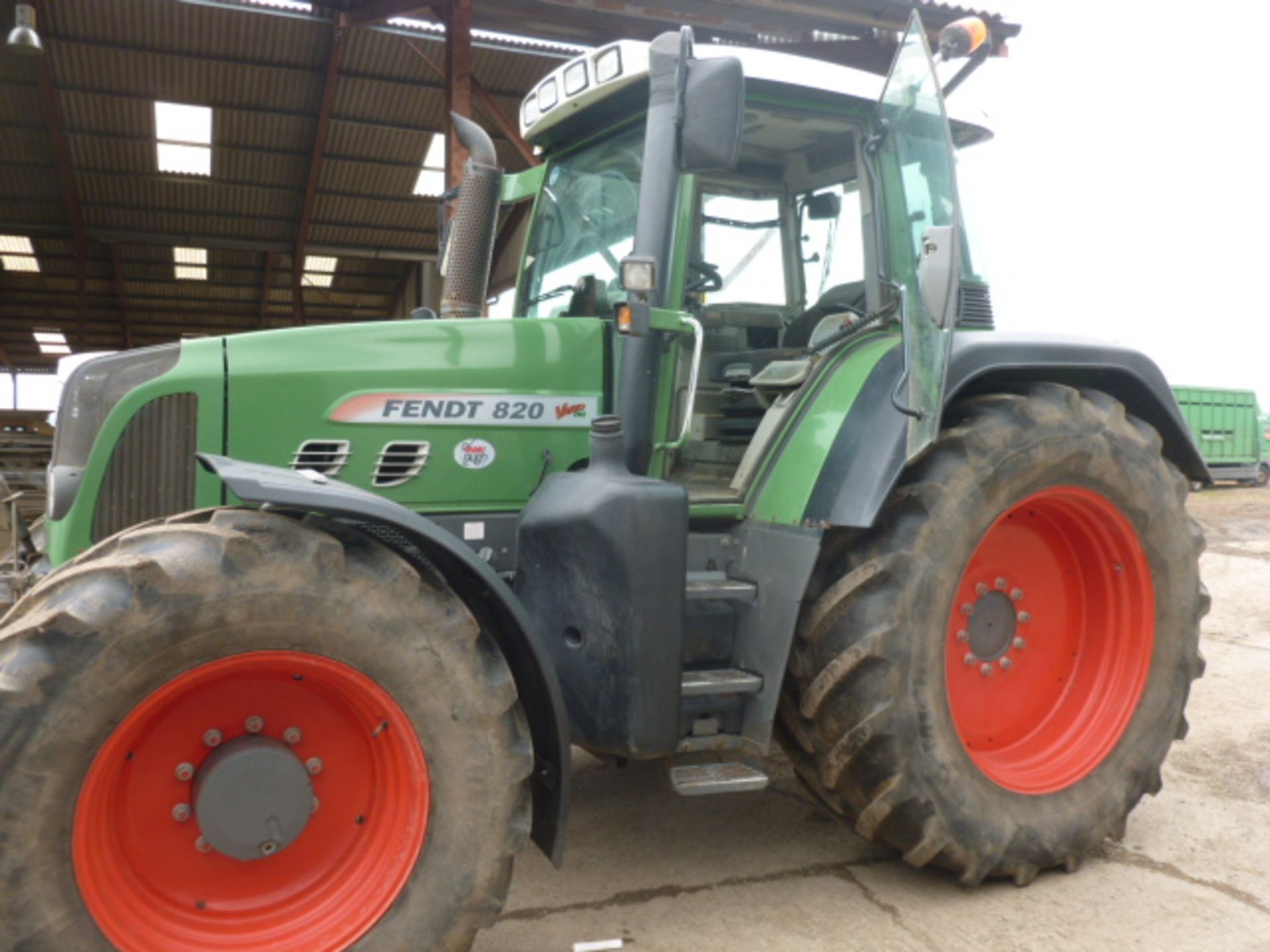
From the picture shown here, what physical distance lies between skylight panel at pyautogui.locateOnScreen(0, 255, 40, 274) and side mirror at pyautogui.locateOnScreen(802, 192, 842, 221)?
20847 mm

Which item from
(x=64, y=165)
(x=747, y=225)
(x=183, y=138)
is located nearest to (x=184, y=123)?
(x=183, y=138)

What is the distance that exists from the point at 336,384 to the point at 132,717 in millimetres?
1130

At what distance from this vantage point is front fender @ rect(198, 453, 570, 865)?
233 cm

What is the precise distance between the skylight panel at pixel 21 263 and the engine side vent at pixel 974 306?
21264mm

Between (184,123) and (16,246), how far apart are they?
24.1ft

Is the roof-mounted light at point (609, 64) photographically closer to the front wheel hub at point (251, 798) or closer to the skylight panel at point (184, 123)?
the front wheel hub at point (251, 798)

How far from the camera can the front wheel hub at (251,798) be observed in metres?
2.26

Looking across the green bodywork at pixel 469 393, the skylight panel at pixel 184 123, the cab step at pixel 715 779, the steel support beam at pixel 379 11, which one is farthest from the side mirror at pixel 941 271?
the skylight panel at pixel 184 123

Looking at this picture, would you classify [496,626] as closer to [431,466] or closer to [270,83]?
[431,466]

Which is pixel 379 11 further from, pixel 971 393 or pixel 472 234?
pixel 971 393

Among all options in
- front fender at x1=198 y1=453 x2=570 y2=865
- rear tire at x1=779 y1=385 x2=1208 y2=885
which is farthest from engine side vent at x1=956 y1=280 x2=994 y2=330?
front fender at x1=198 y1=453 x2=570 y2=865

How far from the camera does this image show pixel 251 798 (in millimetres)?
2281

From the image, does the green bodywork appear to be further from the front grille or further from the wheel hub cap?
the wheel hub cap

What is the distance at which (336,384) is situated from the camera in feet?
9.70
